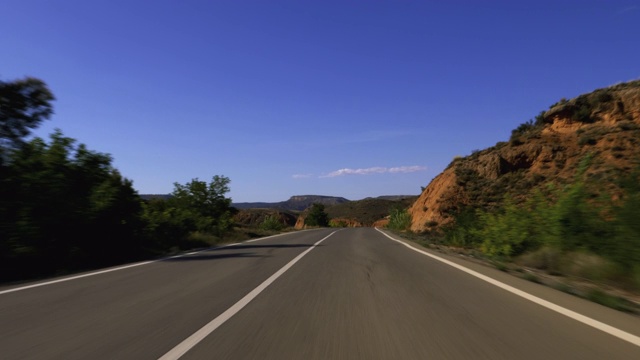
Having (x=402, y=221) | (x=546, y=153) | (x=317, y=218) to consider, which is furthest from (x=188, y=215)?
(x=317, y=218)

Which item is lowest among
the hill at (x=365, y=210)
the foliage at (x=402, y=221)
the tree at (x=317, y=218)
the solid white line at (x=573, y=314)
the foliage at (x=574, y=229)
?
the solid white line at (x=573, y=314)

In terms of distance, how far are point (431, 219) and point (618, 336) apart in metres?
42.1

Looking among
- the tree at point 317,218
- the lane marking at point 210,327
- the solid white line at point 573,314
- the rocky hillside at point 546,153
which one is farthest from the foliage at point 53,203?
the tree at point 317,218

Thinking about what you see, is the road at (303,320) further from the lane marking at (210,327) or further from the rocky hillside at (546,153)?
the rocky hillside at (546,153)

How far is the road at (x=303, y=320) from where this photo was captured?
5.19m

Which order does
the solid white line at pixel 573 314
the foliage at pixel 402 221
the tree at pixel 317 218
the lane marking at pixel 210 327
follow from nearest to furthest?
1. the lane marking at pixel 210 327
2. the solid white line at pixel 573 314
3. the foliage at pixel 402 221
4. the tree at pixel 317 218

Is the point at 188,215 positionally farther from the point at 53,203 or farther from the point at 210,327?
the point at 210,327

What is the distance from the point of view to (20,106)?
1645 centimetres

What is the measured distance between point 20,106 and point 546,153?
39.5 metres

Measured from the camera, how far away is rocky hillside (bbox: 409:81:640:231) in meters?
38.8

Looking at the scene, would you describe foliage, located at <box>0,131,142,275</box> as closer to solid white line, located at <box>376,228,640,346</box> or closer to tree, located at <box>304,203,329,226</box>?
solid white line, located at <box>376,228,640,346</box>

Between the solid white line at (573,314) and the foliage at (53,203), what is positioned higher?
the foliage at (53,203)

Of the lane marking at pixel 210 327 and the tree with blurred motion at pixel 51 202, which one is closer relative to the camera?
the lane marking at pixel 210 327

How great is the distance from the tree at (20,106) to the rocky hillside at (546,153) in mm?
28230
